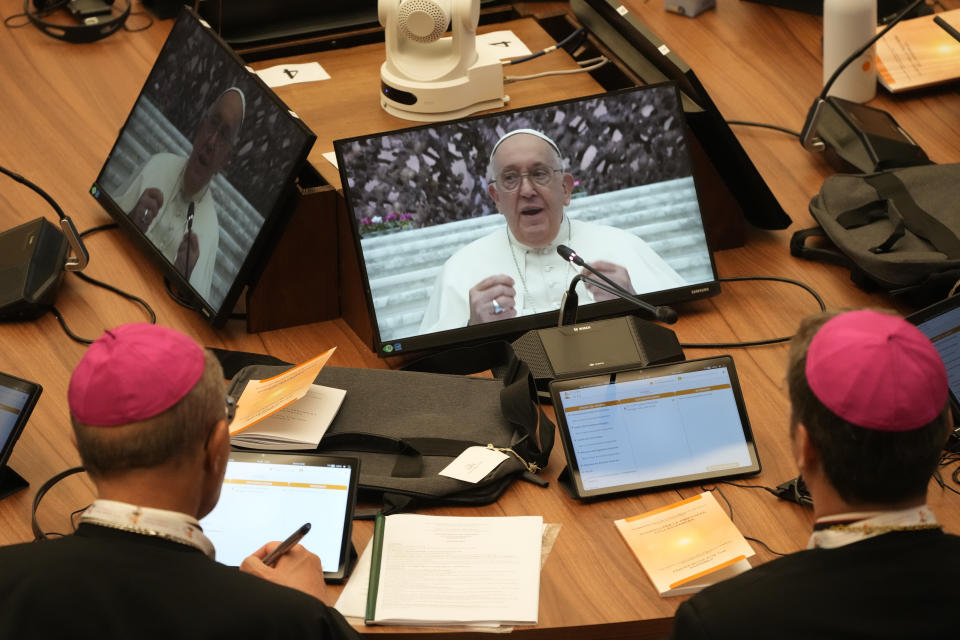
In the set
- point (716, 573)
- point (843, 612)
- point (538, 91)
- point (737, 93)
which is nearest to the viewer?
point (843, 612)

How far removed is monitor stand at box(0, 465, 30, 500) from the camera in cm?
185

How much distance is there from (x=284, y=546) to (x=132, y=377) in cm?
40

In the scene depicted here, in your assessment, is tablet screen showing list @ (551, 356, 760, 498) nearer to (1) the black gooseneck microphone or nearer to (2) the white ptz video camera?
(1) the black gooseneck microphone

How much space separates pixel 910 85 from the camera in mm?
2848

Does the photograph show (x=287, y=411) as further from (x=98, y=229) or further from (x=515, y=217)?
(x=98, y=229)

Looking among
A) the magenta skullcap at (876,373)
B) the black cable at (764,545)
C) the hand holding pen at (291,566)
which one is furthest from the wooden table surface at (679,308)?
the magenta skullcap at (876,373)

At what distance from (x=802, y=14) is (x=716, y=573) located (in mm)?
1969

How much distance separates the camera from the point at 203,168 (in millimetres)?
2324

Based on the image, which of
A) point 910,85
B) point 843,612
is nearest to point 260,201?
point 843,612

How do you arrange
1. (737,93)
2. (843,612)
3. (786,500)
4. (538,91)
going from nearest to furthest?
(843,612)
(786,500)
(538,91)
(737,93)

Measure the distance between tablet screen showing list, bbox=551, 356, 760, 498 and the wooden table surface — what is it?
4 centimetres

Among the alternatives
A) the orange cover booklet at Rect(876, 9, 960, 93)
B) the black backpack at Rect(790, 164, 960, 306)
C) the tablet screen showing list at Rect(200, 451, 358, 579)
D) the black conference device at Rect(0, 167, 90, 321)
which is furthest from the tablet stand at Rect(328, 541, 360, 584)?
the orange cover booklet at Rect(876, 9, 960, 93)

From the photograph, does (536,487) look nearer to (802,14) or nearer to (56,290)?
(56,290)

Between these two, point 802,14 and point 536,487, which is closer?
point 536,487
